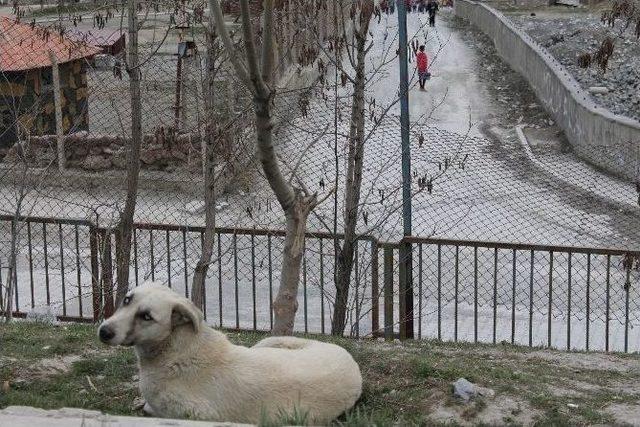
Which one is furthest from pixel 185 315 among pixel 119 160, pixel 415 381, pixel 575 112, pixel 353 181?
pixel 575 112

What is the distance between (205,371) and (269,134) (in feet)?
3.84

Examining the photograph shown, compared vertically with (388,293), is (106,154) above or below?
above

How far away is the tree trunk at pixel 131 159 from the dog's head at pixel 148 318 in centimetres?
308

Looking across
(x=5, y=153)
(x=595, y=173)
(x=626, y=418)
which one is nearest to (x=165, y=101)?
(x=5, y=153)

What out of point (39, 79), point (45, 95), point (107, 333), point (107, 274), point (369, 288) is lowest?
point (369, 288)

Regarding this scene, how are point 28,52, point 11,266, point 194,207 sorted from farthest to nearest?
point 28,52 < point 194,207 < point 11,266

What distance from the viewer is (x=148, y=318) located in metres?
4.93

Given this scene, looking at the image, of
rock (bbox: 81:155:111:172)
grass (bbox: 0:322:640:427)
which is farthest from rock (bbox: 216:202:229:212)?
grass (bbox: 0:322:640:427)

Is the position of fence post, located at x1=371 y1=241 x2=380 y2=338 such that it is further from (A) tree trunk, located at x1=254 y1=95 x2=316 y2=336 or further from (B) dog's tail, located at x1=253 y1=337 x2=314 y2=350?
(B) dog's tail, located at x1=253 y1=337 x2=314 y2=350

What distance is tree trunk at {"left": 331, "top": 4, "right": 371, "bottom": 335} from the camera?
7973 millimetres

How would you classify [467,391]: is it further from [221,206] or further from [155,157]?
[155,157]

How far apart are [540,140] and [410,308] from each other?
1343 centimetres

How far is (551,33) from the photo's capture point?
113 feet

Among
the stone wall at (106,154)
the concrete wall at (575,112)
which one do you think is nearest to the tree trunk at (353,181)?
the concrete wall at (575,112)
